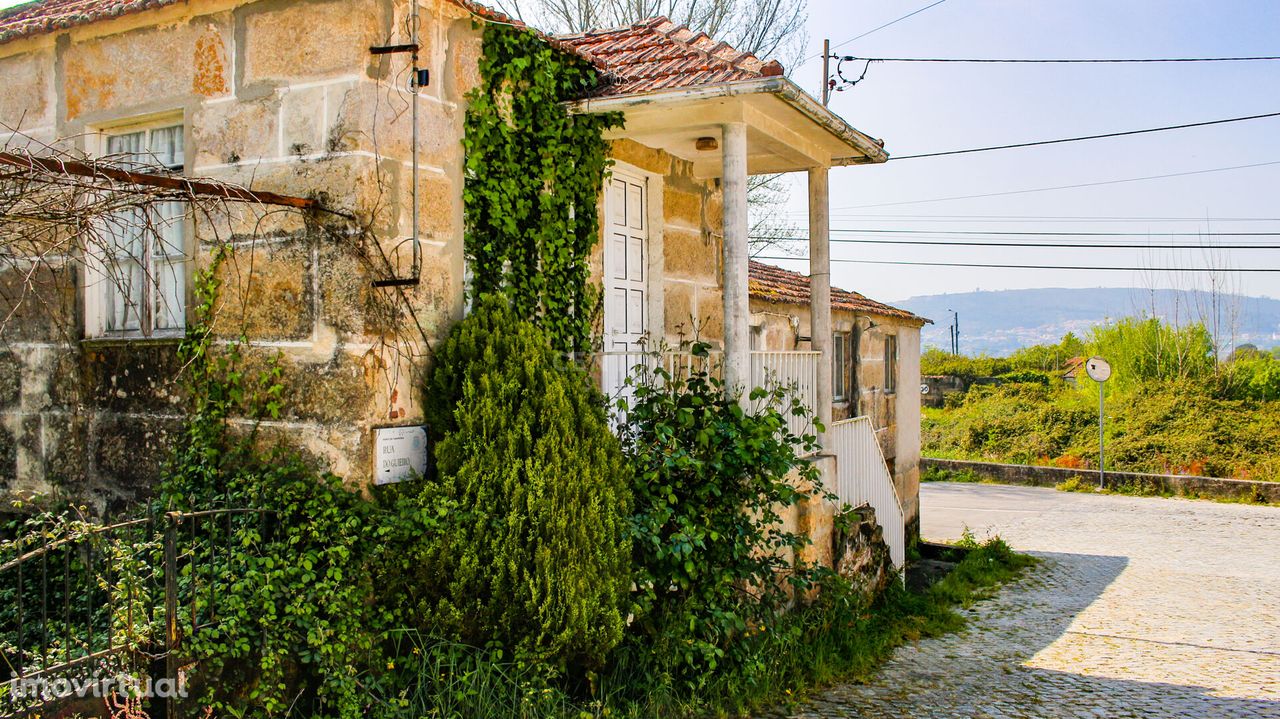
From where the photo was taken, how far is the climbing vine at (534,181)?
6199 mm

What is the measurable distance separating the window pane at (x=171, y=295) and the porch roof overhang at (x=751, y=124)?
284 cm

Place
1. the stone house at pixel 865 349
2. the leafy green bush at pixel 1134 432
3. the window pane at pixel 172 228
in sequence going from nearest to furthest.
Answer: the window pane at pixel 172 228
the stone house at pixel 865 349
the leafy green bush at pixel 1134 432

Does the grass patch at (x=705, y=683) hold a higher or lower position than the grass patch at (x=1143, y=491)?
higher

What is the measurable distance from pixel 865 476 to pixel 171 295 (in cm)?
664

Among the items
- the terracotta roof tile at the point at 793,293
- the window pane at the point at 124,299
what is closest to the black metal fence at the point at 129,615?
the window pane at the point at 124,299

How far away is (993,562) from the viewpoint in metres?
11.8

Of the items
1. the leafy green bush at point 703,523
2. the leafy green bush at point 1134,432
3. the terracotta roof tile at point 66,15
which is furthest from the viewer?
the leafy green bush at point 1134,432

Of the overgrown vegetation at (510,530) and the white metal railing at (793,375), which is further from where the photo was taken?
the white metal railing at (793,375)

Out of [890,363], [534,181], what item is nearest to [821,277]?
[534,181]

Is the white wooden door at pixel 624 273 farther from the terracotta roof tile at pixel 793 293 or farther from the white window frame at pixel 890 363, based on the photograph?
the white window frame at pixel 890 363

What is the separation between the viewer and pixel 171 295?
20.7 feet

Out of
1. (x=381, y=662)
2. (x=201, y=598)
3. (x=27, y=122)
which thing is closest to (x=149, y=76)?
(x=27, y=122)

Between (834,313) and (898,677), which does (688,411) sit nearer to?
(898,677)

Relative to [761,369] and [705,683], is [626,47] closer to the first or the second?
[761,369]
